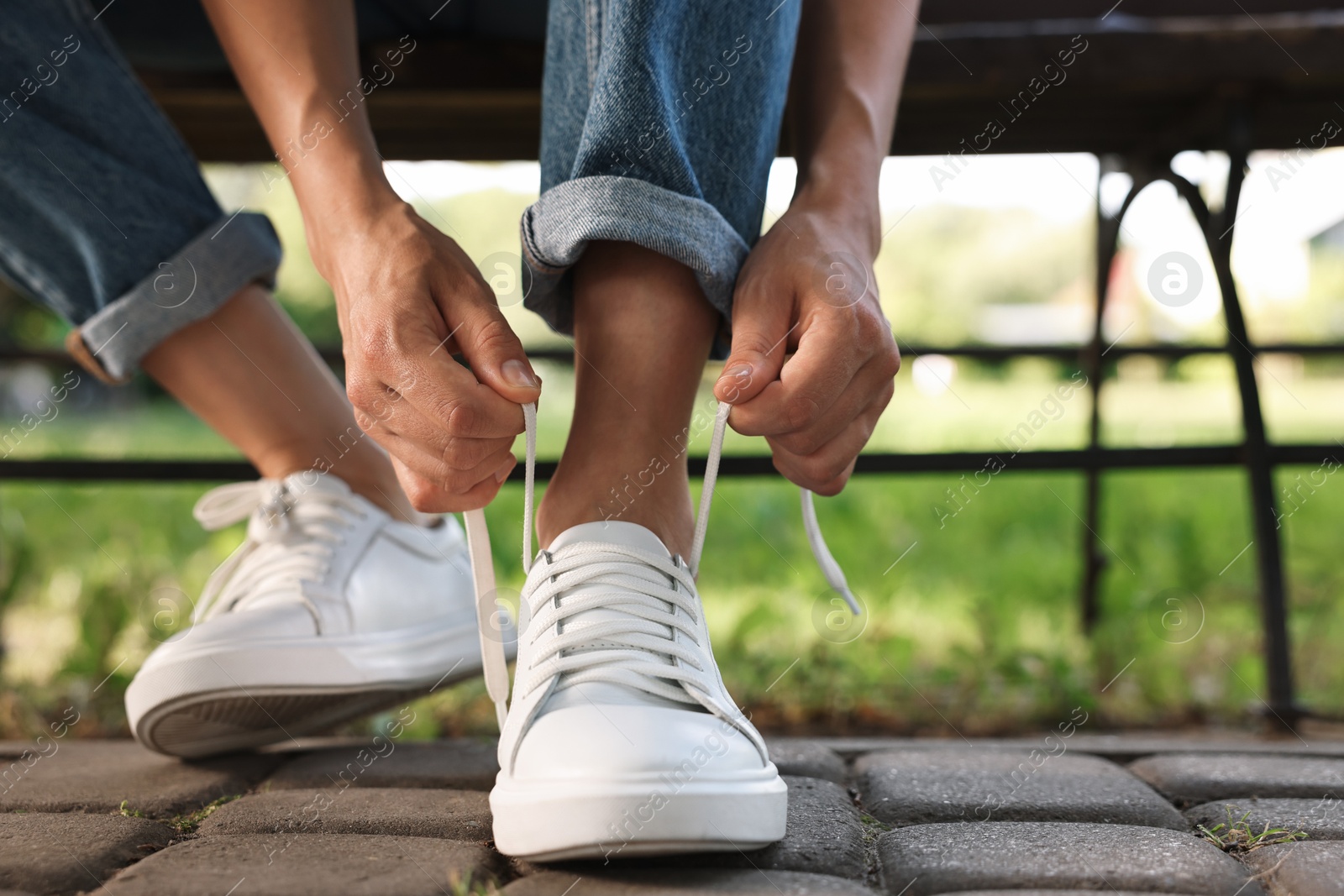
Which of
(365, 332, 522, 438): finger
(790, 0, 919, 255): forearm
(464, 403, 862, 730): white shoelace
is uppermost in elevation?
(790, 0, 919, 255): forearm

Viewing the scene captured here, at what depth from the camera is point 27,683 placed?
138 centimetres

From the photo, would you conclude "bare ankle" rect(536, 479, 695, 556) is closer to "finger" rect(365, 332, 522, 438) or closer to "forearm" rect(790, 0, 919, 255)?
"finger" rect(365, 332, 522, 438)

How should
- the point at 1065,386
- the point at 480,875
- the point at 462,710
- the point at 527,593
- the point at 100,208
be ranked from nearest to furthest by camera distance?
the point at 480,875, the point at 527,593, the point at 100,208, the point at 462,710, the point at 1065,386

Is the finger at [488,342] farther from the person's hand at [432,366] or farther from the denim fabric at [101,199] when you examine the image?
the denim fabric at [101,199]

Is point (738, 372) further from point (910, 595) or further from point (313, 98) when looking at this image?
point (910, 595)

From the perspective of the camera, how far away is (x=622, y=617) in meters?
0.69

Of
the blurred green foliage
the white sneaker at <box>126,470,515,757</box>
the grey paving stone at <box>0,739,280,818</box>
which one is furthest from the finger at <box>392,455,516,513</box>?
the blurred green foliage

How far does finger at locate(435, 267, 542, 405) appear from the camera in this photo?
0.66m

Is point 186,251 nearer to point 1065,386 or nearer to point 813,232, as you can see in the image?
point 813,232

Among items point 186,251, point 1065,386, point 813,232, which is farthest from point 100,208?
point 1065,386

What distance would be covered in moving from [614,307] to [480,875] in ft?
1.29

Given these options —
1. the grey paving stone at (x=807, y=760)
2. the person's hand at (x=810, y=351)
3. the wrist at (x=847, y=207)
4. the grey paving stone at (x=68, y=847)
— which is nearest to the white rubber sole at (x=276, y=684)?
the grey paving stone at (x=68, y=847)

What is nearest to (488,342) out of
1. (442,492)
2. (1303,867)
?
(442,492)

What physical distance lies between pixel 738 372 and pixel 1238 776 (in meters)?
0.60
